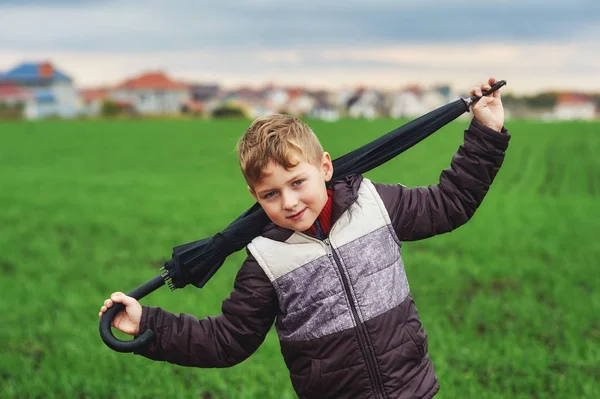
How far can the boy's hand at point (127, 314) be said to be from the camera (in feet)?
8.50

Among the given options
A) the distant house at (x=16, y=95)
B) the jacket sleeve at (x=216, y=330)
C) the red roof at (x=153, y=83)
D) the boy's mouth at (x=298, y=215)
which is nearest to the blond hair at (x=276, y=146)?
the boy's mouth at (x=298, y=215)

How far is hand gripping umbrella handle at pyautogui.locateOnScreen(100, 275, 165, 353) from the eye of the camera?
2.54 metres

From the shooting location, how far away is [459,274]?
732 cm

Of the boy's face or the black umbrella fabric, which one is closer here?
the boy's face

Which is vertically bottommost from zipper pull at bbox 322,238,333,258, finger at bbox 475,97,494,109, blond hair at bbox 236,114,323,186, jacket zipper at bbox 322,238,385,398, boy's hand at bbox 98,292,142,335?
jacket zipper at bbox 322,238,385,398

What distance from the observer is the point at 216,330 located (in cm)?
268

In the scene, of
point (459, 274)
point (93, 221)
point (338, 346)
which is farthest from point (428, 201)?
point (93, 221)

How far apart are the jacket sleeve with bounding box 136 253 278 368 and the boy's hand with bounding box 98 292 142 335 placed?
0.08 ft

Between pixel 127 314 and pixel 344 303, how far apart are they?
2.36 feet

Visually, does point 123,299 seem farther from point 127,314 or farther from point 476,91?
point 476,91

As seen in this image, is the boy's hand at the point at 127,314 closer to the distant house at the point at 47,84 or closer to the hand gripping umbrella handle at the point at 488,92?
the hand gripping umbrella handle at the point at 488,92

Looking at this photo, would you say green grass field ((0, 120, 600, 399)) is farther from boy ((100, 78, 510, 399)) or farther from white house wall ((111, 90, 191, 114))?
white house wall ((111, 90, 191, 114))

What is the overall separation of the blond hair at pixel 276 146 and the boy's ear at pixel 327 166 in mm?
26

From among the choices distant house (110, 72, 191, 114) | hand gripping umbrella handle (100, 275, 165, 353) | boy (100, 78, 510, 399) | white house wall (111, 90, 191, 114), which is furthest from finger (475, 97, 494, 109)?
distant house (110, 72, 191, 114)
